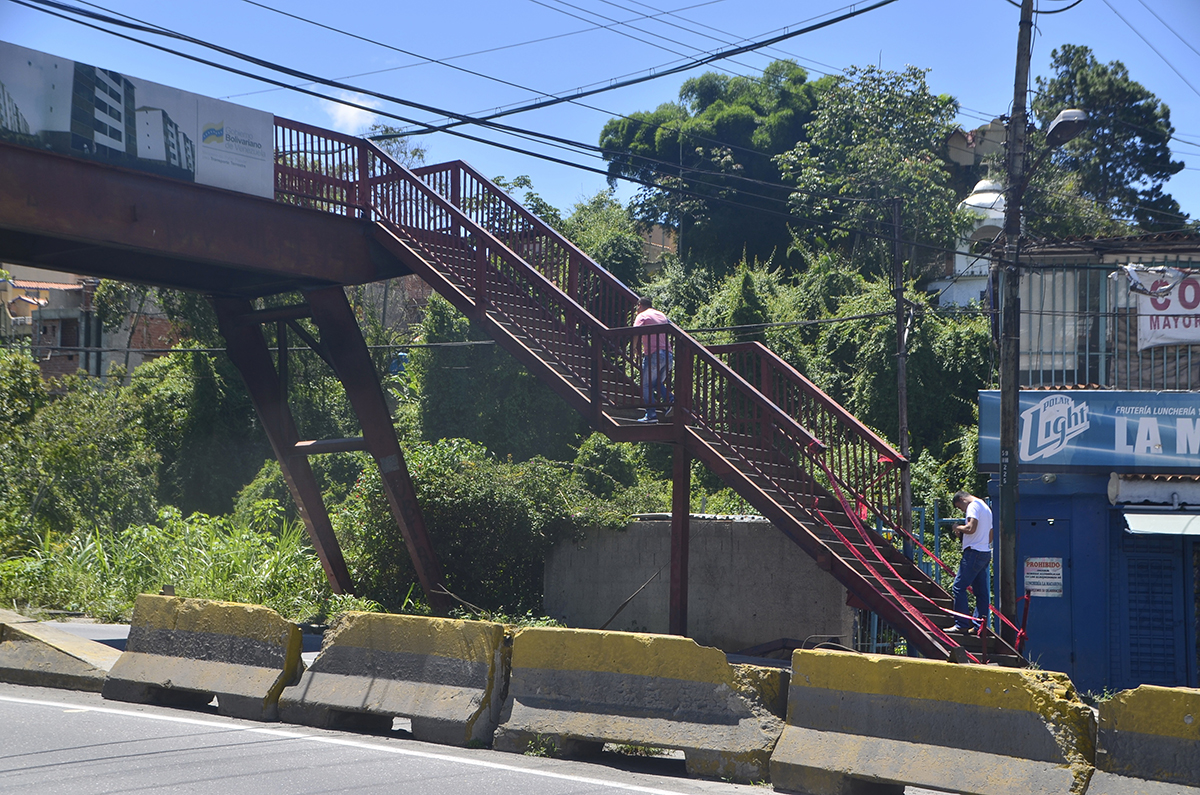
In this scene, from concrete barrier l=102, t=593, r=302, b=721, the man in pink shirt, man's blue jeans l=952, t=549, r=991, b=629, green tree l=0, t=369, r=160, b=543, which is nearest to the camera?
concrete barrier l=102, t=593, r=302, b=721

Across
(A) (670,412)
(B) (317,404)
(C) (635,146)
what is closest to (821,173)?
(C) (635,146)

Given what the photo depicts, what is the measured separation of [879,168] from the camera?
3616 cm

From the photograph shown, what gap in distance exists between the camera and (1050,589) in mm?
13586

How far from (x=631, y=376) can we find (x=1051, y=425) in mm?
5526

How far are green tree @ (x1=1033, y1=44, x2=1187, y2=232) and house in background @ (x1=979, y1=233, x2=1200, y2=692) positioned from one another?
34.7m

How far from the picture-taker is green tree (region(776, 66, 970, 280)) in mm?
35375

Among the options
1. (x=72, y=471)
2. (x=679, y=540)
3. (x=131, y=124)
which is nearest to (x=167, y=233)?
(x=131, y=124)

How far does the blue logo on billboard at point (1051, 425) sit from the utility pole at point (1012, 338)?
2.86 ft

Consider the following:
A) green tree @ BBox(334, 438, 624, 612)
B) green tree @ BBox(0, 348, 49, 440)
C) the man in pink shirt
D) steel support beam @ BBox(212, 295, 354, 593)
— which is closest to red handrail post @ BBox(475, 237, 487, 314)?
the man in pink shirt

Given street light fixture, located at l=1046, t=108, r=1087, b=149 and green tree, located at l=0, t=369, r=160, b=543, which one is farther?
green tree, located at l=0, t=369, r=160, b=543

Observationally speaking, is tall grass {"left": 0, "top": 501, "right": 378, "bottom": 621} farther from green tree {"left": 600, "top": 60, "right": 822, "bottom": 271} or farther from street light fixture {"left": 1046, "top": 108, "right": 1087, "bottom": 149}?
green tree {"left": 600, "top": 60, "right": 822, "bottom": 271}

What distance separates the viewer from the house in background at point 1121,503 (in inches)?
522

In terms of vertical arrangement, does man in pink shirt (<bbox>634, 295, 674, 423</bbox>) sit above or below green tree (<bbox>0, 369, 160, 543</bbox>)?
above

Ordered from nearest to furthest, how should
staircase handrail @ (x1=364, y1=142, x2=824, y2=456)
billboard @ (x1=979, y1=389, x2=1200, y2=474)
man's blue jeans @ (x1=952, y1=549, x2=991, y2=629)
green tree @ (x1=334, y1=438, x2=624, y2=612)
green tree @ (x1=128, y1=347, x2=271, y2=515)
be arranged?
man's blue jeans @ (x1=952, y1=549, x2=991, y2=629)
staircase handrail @ (x1=364, y1=142, x2=824, y2=456)
billboard @ (x1=979, y1=389, x2=1200, y2=474)
green tree @ (x1=334, y1=438, x2=624, y2=612)
green tree @ (x1=128, y1=347, x2=271, y2=515)
